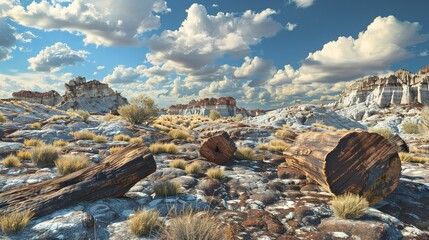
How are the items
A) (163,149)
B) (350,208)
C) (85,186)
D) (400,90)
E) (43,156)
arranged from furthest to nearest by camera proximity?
1. (400,90)
2. (163,149)
3. (43,156)
4. (85,186)
5. (350,208)

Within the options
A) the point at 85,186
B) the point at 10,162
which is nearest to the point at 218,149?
the point at 85,186

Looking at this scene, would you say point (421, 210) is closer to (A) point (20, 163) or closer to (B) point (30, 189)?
(B) point (30, 189)

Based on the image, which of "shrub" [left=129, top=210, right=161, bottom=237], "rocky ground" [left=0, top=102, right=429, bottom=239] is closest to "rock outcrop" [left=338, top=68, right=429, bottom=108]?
"rocky ground" [left=0, top=102, right=429, bottom=239]

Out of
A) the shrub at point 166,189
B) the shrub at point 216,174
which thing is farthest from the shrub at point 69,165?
the shrub at point 216,174

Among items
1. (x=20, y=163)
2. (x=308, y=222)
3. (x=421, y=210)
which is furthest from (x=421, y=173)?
(x=20, y=163)

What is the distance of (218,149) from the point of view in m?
10.2

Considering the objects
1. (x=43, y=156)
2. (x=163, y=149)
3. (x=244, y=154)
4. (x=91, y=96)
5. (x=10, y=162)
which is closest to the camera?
(x=10, y=162)

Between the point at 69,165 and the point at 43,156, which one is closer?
the point at 69,165

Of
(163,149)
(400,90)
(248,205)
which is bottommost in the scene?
(248,205)

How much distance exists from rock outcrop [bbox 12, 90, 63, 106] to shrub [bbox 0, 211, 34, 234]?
167204 millimetres

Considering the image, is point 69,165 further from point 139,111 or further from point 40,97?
point 40,97

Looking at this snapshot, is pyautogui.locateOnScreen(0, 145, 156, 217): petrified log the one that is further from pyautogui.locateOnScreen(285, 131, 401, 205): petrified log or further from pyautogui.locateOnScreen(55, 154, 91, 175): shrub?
pyautogui.locateOnScreen(285, 131, 401, 205): petrified log

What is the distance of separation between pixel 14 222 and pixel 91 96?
13695 cm

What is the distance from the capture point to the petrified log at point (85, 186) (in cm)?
510
